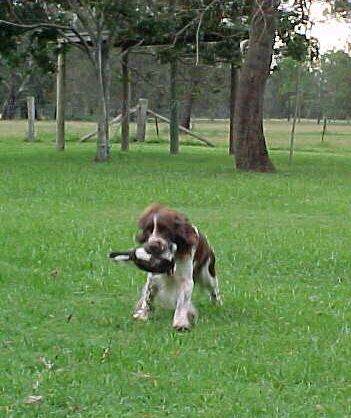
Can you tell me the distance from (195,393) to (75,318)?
1.82 m

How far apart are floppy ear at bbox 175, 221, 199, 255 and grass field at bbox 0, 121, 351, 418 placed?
0.57m

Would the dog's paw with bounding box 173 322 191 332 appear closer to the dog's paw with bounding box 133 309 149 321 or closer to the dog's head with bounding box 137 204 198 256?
the dog's paw with bounding box 133 309 149 321

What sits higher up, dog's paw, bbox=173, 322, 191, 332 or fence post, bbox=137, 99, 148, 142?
dog's paw, bbox=173, 322, 191, 332

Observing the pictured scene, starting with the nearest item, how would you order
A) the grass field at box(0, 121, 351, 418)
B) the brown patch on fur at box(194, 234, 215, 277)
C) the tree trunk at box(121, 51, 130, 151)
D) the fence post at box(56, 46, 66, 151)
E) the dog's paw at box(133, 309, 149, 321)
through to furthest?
the grass field at box(0, 121, 351, 418), the dog's paw at box(133, 309, 149, 321), the brown patch on fur at box(194, 234, 215, 277), the fence post at box(56, 46, 66, 151), the tree trunk at box(121, 51, 130, 151)

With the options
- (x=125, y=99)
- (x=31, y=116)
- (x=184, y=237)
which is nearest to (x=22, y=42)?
(x=125, y=99)

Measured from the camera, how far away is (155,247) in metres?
5.98

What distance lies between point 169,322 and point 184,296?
253 mm

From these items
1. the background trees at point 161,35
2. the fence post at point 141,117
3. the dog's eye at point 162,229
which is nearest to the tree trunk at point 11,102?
the fence post at point 141,117

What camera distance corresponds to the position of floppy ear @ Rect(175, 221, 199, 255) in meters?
6.15

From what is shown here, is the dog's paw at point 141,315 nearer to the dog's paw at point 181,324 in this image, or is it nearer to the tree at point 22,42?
the dog's paw at point 181,324

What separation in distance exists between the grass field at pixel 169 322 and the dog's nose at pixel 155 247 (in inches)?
23.0

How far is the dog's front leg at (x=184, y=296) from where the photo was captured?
6.31 meters

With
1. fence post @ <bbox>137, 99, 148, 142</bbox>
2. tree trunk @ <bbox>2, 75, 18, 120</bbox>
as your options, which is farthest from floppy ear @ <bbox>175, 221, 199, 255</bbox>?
tree trunk @ <bbox>2, 75, 18, 120</bbox>

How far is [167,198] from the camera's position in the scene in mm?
15320
